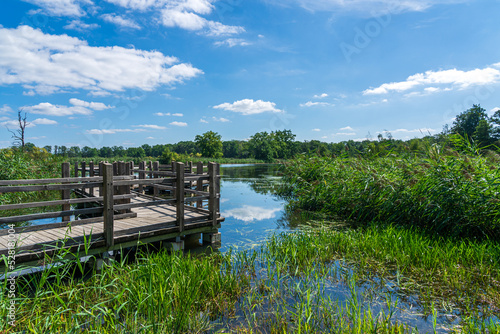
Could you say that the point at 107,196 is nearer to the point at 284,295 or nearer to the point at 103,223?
the point at 103,223

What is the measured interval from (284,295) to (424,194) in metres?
5.52

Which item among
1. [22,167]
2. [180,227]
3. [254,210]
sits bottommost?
[254,210]

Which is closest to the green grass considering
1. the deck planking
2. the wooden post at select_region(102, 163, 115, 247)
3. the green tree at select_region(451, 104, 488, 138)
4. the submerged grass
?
the submerged grass

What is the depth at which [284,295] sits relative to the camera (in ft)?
16.0

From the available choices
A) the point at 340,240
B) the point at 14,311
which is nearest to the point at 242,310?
the point at 14,311

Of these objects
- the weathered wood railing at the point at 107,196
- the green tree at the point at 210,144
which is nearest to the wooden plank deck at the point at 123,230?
the weathered wood railing at the point at 107,196

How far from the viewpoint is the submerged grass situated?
3.61 m

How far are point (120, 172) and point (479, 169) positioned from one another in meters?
11.1

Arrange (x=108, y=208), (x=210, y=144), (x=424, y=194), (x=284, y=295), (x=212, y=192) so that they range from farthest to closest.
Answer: (x=210, y=144) < (x=424, y=194) < (x=212, y=192) < (x=108, y=208) < (x=284, y=295)

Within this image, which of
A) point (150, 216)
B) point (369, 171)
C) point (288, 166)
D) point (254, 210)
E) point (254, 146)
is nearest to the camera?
point (150, 216)

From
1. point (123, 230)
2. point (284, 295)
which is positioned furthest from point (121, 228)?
point (284, 295)

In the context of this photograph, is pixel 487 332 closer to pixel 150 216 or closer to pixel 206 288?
pixel 206 288

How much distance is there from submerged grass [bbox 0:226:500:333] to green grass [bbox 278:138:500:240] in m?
0.85

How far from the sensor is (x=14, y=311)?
353 cm
